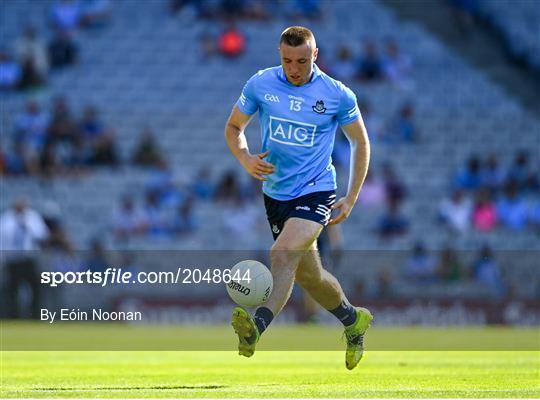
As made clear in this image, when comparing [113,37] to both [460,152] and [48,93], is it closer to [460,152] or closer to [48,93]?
[48,93]

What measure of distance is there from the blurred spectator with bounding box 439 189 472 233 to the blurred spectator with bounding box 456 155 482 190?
0.39 meters

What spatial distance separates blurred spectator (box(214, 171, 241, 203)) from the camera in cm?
2959

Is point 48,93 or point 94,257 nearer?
point 94,257

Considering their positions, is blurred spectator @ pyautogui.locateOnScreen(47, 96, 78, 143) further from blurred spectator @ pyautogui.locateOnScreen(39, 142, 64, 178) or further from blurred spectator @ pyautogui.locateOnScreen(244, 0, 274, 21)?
blurred spectator @ pyautogui.locateOnScreen(244, 0, 274, 21)

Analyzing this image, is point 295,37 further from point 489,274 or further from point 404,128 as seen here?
point 404,128

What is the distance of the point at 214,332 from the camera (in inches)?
880

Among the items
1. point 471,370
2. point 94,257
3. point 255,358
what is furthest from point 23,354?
point 94,257

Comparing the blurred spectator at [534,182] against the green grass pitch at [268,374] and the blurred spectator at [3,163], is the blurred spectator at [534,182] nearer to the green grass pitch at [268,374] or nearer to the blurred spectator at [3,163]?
the blurred spectator at [3,163]

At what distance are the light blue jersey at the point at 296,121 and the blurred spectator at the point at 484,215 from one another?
18436 millimetres

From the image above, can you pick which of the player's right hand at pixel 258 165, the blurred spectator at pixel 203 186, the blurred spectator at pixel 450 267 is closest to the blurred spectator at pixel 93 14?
the blurred spectator at pixel 203 186

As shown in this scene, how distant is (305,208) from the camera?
11.0 m

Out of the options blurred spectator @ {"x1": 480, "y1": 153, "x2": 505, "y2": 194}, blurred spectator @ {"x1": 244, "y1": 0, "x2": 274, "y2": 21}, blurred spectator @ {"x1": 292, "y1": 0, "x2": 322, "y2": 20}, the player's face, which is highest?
the player's face

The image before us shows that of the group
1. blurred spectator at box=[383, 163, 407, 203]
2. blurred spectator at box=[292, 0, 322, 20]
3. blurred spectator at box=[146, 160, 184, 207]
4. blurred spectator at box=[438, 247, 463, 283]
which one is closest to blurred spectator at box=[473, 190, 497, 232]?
blurred spectator at box=[383, 163, 407, 203]

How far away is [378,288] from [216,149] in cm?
630
